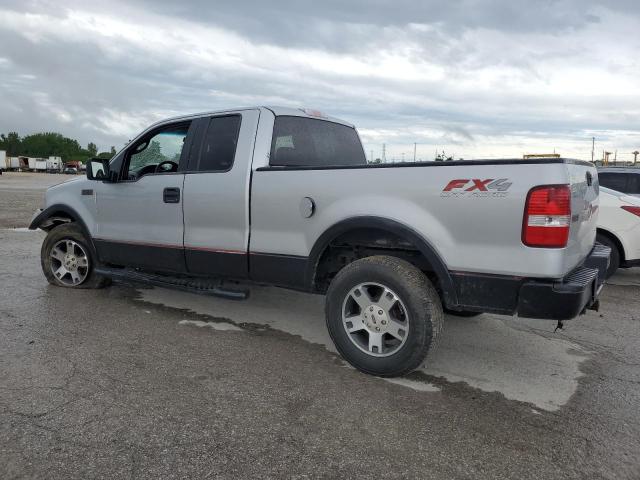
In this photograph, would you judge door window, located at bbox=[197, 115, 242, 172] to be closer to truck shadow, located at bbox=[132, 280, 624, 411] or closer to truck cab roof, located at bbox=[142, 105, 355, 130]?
truck cab roof, located at bbox=[142, 105, 355, 130]

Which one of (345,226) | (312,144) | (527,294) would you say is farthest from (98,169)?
(527,294)

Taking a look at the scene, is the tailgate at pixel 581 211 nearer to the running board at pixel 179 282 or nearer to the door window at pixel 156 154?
the running board at pixel 179 282

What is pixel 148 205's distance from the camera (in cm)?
496

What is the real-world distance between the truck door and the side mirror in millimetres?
1161

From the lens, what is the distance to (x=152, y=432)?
2.76m

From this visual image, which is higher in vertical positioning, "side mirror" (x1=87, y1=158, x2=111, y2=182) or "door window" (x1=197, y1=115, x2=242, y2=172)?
"door window" (x1=197, y1=115, x2=242, y2=172)

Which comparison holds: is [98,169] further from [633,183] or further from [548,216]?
[633,183]

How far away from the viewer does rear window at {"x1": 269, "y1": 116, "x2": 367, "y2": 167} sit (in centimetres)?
447

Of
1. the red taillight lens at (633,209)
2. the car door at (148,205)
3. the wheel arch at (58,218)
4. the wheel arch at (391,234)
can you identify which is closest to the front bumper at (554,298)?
the wheel arch at (391,234)

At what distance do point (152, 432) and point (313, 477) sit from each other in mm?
953

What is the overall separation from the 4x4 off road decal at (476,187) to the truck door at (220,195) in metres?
1.74

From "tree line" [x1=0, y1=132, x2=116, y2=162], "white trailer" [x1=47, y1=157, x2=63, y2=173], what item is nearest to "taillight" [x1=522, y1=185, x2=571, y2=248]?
"white trailer" [x1=47, y1=157, x2=63, y2=173]

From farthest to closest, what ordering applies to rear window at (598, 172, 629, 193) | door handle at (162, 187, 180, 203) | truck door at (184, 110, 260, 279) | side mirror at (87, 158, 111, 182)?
rear window at (598, 172, 629, 193)
side mirror at (87, 158, 111, 182)
door handle at (162, 187, 180, 203)
truck door at (184, 110, 260, 279)

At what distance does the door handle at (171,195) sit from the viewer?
468 centimetres
